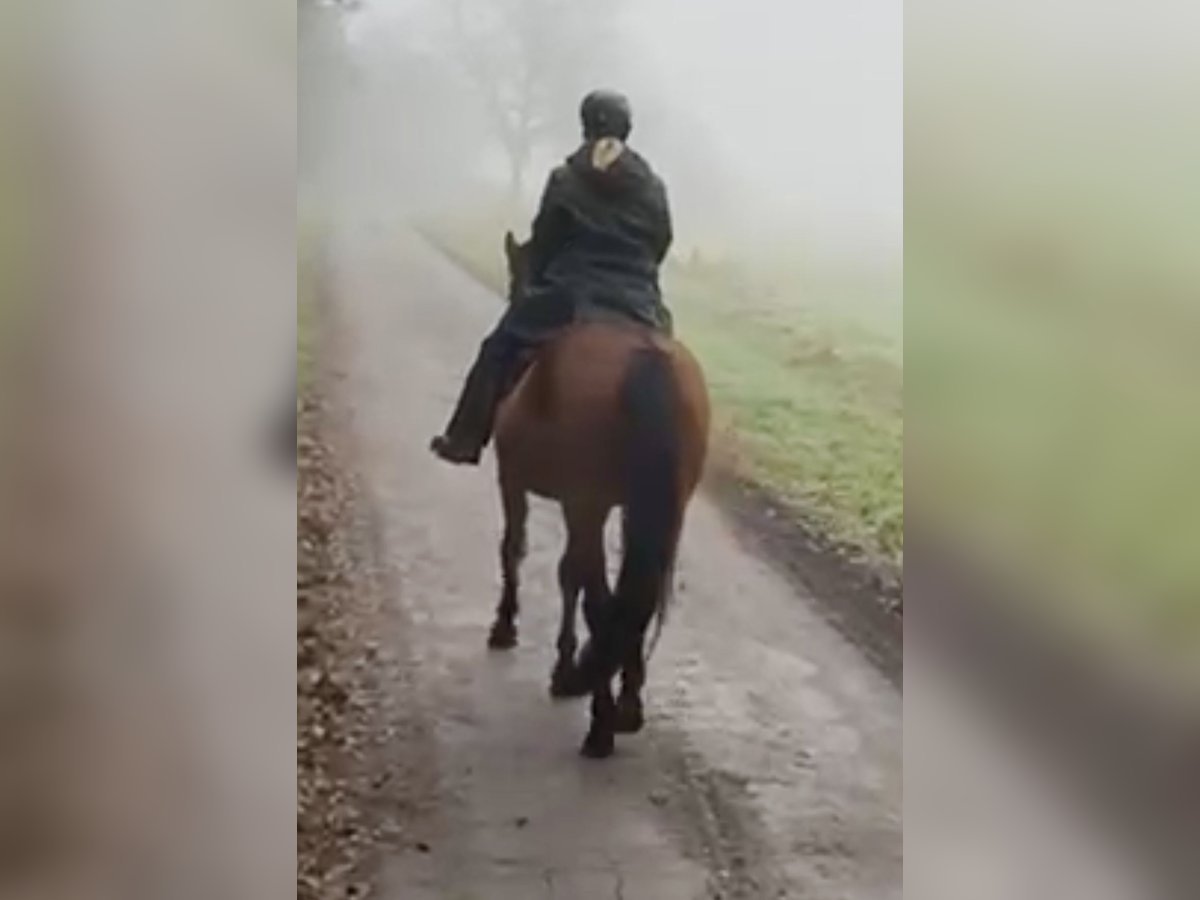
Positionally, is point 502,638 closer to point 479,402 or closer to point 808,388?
point 479,402

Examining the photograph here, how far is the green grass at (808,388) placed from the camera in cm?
198

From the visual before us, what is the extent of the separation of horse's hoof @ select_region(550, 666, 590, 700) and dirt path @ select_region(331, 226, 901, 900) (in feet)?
0.05

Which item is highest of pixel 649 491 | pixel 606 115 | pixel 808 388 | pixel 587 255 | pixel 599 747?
pixel 606 115

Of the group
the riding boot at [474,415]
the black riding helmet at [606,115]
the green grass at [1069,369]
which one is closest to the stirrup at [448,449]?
the riding boot at [474,415]

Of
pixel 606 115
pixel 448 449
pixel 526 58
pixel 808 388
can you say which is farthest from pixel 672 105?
pixel 448 449

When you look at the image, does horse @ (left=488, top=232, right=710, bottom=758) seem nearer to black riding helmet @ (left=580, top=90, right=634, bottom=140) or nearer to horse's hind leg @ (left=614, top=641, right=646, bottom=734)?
horse's hind leg @ (left=614, top=641, right=646, bottom=734)

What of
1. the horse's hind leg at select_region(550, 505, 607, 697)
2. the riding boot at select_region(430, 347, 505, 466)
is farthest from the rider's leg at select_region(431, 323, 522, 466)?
the horse's hind leg at select_region(550, 505, 607, 697)

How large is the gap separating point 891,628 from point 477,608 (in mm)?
495

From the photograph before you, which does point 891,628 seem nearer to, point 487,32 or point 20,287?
point 487,32

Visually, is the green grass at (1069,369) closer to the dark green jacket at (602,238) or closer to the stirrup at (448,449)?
the dark green jacket at (602,238)

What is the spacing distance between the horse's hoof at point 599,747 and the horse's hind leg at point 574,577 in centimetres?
6

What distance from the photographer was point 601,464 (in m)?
1.97

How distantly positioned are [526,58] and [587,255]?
0.80 ft

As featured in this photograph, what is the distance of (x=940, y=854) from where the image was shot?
195 centimetres
